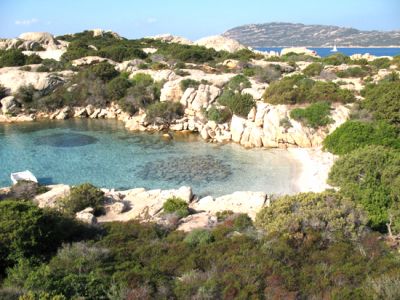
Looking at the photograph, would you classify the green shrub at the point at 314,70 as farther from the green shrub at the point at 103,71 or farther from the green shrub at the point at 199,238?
the green shrub at the point at 199,238

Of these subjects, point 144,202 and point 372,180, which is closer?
point 372,180

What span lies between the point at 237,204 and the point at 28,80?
30.1 m

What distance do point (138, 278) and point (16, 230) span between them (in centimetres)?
411

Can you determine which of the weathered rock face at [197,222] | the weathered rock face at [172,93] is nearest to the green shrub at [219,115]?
the weathered rock face at [172,93]

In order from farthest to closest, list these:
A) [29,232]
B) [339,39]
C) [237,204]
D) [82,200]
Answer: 1. [339,39]
2. [237,204]
3. [82,200]
4. [29,232]

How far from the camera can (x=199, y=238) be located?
11008 mm

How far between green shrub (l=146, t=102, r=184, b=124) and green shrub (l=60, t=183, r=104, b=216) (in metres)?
15.3

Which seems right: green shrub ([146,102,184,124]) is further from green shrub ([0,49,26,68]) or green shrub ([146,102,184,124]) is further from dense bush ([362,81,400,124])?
green shrub ([0,49,26,68])

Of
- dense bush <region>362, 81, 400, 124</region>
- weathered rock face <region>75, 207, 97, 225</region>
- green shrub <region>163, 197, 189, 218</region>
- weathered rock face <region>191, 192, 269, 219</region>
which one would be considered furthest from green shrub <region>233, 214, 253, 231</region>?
dense bush <region>362, 81, 400, 124</region>

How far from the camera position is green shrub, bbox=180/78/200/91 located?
3225 centimetres

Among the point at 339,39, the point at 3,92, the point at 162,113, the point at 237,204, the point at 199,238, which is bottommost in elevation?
the point at 237,204

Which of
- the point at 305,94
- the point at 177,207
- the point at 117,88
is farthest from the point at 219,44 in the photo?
the point at 177,207

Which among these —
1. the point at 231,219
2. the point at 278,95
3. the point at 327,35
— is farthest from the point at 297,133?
the point at 327,35

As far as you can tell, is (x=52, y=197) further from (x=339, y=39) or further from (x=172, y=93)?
(x=339, y=39)
